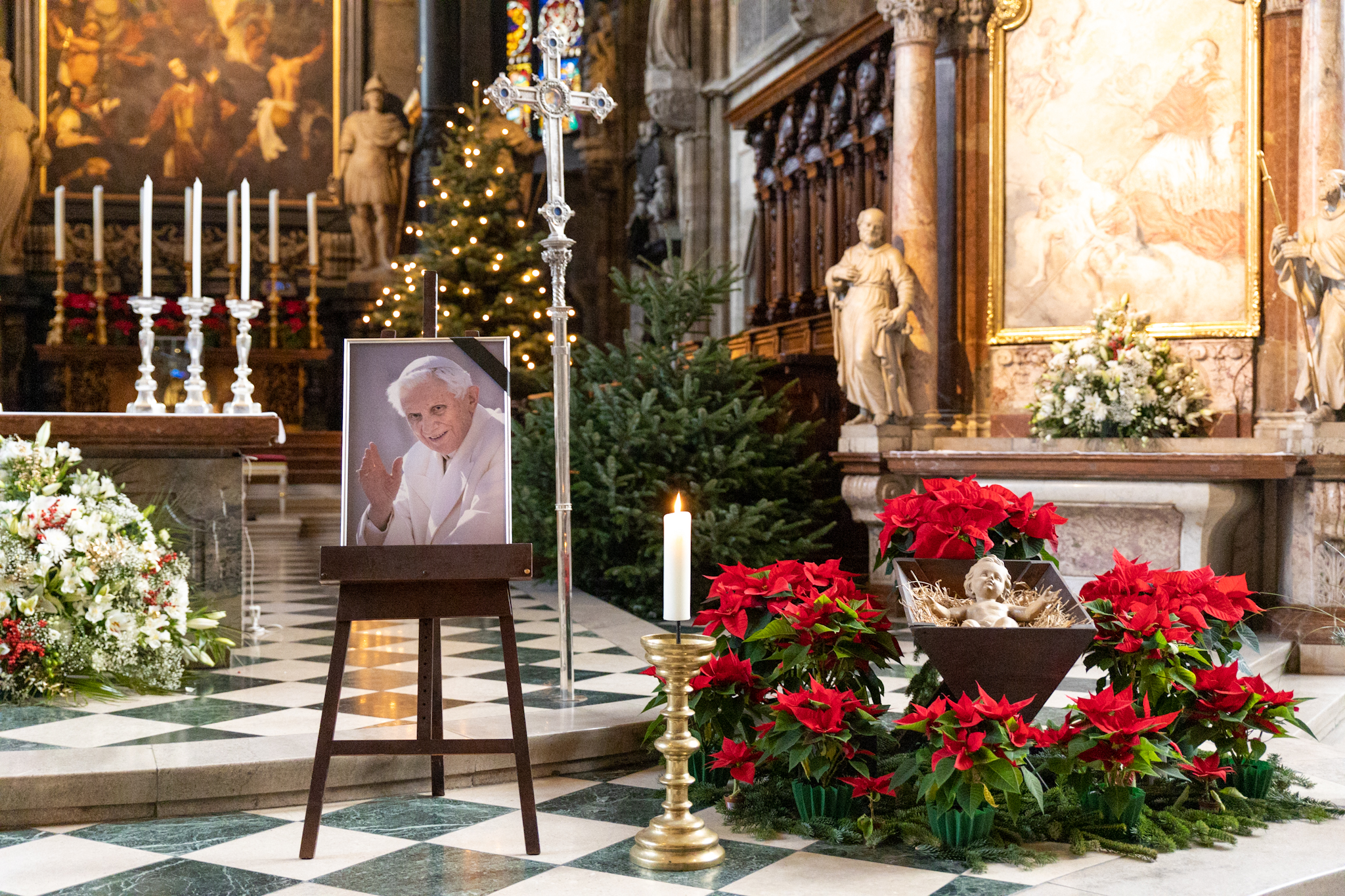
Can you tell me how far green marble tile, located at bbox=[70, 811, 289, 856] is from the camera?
11.0 ft

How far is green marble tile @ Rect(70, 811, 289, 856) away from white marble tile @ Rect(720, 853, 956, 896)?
135cm

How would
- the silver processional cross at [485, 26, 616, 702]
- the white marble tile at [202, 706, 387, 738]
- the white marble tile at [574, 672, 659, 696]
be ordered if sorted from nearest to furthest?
1. the white marble tile at [202, 706, 387, 738]
2. the silver processional cross at [485, 26, 616, 702]
3. the white marble tile at [574, 672, 659, 696]

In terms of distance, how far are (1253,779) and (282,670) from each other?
3545mm

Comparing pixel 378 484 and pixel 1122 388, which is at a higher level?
pixel 1122 388

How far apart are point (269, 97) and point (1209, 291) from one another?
13.9 meters

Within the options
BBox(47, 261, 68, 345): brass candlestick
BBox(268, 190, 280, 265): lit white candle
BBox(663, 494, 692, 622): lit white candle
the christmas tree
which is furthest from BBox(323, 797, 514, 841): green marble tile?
BBox(47, 261, 68, 345): brass candlestick

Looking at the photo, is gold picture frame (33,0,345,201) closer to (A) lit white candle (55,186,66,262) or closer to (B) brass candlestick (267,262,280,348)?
(B) brass candlestick (267,262,280,348)

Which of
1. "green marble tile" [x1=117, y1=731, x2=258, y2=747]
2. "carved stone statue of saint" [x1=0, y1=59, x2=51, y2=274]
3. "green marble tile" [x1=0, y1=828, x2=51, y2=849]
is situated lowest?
"green marble tile" [x1=0, y1=828, x2=51, y2=849]

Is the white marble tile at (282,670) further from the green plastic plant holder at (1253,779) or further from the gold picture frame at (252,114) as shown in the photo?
the gold picture frame at (252,114)

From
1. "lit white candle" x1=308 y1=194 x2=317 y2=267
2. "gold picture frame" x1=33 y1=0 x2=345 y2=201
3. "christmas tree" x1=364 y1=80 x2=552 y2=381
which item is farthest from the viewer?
"gold picture frame" x1=33 y1=0 x2=345 y2=201

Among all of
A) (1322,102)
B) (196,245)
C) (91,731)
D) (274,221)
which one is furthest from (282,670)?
(1322,102)

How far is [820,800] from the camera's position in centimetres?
349

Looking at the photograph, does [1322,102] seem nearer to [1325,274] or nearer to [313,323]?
[1325,274]

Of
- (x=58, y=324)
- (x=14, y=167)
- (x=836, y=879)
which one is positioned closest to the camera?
(x=836, y=879)
